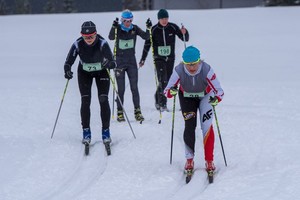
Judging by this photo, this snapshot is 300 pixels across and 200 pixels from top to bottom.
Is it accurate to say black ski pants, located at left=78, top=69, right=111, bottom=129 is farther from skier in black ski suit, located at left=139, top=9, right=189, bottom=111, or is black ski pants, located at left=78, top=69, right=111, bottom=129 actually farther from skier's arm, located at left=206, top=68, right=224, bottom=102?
skier in black ski suit, located at left=139, top=9, right=189, bottom=111

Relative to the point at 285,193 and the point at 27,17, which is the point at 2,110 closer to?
the point at 285,193

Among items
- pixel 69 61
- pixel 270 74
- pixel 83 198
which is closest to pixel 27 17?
pixel 270 74

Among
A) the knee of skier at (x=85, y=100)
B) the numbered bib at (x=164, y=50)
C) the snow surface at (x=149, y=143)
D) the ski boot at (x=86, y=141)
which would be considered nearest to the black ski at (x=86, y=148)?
the ski boot at (x=86, y=141)

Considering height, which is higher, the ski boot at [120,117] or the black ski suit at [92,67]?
the black ski suit at [92,67]

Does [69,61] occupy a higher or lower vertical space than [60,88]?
higher

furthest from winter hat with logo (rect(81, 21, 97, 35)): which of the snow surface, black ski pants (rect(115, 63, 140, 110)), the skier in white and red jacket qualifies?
black ski pants (rect(115, 63, 140, 110))

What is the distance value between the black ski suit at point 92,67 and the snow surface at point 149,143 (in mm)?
717

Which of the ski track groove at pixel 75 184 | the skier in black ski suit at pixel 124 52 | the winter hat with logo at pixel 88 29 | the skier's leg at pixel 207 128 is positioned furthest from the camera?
the skier in black ski suit at pixel 124 52

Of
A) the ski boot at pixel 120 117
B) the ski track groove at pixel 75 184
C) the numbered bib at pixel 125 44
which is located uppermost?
the numbered bib at pixel 125 44

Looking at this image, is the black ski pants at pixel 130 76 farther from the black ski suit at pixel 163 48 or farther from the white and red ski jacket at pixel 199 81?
the white and red ski jacket at pixel 199 81

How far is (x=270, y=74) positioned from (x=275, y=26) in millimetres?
7971

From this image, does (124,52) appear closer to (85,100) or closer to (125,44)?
(125,44)

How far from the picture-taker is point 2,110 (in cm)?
1152

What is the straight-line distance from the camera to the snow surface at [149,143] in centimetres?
689
